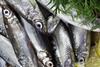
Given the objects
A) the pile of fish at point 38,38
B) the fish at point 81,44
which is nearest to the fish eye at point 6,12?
the pile of fish at point 38,38

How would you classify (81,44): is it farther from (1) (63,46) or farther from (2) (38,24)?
(2) (38,24)

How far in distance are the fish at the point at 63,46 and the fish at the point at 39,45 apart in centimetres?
5

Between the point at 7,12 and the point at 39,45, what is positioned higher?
→ the point at 7,12

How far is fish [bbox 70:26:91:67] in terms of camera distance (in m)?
1.82

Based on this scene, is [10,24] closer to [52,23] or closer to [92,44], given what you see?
[52,23]

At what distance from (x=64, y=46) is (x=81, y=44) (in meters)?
0.07

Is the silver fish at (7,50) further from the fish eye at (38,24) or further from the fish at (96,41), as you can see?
the fish at (96,41)

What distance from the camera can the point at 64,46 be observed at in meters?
1.82

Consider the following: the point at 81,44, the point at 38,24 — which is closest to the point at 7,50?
the point at 38,24

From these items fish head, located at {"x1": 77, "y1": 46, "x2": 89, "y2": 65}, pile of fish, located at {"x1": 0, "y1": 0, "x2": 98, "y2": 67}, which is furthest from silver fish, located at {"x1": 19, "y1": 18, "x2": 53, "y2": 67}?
fish head, located at {"x1": 77, "y1": 46, "x2": 89, "y2": 65}

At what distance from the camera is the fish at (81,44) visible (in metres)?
1.82

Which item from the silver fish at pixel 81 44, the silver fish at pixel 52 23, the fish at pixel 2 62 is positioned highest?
the silver fish at pixel 52 23

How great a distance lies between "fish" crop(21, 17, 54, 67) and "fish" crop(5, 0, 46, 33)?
25 mm

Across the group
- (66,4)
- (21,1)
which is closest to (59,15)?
(66,4)
